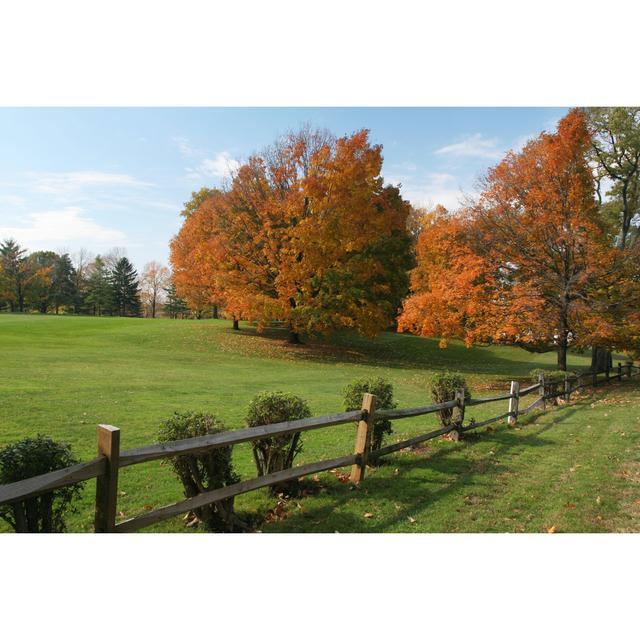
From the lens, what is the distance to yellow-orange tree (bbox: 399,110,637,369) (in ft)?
55.6

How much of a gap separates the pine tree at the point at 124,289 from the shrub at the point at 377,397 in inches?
2600

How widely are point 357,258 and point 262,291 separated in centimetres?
567

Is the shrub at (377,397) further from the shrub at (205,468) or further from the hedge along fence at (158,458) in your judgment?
the shrub at (205,468)

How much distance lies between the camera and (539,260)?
702 inches

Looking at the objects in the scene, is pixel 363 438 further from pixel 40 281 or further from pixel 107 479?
pixel 40 281

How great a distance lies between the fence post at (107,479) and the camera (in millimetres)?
3738

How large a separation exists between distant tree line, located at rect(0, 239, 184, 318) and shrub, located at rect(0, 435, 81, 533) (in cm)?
5839

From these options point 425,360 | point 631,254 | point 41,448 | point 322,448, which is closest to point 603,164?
point 631,254

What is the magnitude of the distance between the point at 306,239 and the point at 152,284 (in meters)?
55.7

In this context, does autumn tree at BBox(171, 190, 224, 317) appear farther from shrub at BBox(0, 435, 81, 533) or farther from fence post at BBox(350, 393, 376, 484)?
shrub at BBox(0, 435, 81, 533)

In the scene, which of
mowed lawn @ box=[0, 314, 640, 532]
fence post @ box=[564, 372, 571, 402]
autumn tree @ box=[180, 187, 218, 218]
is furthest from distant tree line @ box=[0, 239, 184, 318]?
fence post @ box=[564, 372, 571, 402]

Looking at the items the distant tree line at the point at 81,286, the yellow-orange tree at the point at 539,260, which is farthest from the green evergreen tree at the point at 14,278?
the yellow-orange tree at the point at 539,260

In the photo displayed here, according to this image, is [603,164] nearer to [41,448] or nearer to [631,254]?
[631,254]

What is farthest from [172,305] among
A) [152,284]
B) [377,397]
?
[377,397]
